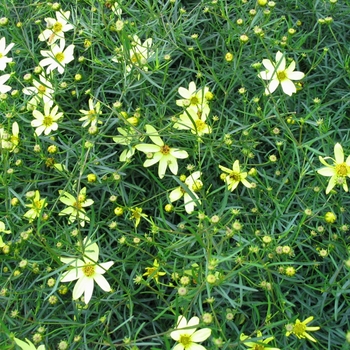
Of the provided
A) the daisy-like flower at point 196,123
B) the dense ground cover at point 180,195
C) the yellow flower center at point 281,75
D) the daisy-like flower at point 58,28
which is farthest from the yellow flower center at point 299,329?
the daisy-like flower at point 58,28

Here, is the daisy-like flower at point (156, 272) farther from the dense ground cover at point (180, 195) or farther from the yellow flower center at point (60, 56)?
the yellow flower center at point (60, 56)

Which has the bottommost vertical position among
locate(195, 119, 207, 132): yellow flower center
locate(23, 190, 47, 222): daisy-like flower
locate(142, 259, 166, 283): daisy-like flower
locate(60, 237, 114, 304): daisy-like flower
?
locate(142, 259, 166, 283): daisy-like flower

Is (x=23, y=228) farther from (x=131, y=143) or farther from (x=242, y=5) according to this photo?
(x=242, y=5)

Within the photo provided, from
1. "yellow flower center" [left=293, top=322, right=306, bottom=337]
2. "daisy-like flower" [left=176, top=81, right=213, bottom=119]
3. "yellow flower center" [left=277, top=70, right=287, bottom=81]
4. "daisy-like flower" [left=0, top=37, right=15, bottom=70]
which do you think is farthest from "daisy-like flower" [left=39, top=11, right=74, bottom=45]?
"yellow flower center" [left=293, top=322, right=306, bottom=337]

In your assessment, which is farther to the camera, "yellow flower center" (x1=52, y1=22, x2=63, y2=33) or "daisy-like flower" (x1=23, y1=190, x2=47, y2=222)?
"yellow flower center" (x1=52, y1=22, x2=63, y2=33)

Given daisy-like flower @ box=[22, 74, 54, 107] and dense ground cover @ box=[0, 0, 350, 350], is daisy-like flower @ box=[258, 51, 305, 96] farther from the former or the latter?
daisy-like flower @ box=[22, 74, 54, 107]

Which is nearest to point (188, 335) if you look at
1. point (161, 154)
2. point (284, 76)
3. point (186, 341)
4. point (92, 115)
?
point (186, 341)

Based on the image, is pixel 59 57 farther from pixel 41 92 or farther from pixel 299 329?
pixel 299 329

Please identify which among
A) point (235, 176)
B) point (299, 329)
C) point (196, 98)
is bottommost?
point (299, 329)
